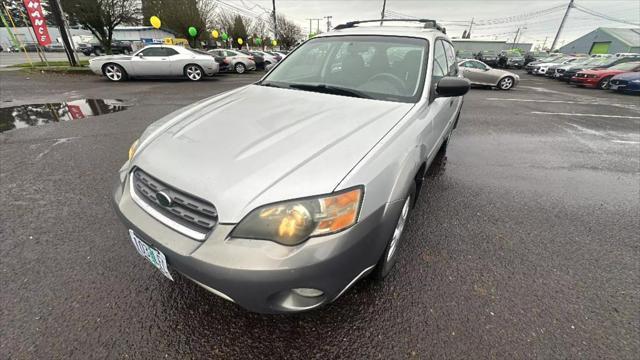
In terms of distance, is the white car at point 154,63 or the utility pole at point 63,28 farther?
the utility pole at point 63,28

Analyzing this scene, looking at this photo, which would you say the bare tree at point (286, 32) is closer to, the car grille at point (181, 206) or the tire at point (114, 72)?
the tire at point (114, 72)

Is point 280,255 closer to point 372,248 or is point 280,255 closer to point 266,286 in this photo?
point 266,286

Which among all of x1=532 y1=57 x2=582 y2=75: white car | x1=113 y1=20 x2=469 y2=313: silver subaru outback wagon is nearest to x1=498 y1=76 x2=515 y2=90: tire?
x1=532 y1=57 x2=582 y2=75: white car

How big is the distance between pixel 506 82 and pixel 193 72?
14181mm

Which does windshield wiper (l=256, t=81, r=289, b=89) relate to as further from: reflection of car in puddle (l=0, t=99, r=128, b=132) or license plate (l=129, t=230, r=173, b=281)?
reflection of car in puddle (l=0, t=99, r=128, b=132)

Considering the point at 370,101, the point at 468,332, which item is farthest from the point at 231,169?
the point at 468,332

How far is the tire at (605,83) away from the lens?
1394 cm

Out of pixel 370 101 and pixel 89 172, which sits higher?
pixel 370 101

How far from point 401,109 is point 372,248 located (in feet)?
3.45

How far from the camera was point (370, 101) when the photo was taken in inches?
82.4

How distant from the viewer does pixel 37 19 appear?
11.6 m

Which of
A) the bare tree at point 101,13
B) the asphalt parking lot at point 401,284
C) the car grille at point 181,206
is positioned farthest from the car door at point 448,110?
the bare tree at point 101,13

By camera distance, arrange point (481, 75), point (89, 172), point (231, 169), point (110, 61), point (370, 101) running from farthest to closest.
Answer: point (481, 75) < point (110, 61) < point (89, 172) < point (370, 101) < point (231, 169)

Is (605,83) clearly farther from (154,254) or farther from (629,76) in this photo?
(154,254)
